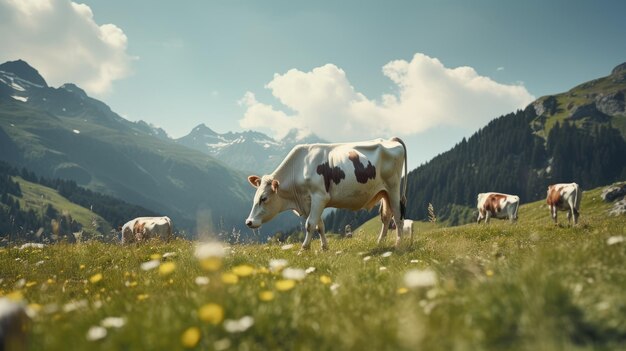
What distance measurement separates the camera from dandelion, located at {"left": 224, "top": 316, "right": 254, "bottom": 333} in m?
2.89

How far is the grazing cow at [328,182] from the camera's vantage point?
11.7 m

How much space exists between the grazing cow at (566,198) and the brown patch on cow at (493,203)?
7.37m

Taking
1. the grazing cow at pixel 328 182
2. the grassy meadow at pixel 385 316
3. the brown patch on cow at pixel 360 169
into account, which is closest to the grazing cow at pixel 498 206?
the grazing cow at pixel 328 182

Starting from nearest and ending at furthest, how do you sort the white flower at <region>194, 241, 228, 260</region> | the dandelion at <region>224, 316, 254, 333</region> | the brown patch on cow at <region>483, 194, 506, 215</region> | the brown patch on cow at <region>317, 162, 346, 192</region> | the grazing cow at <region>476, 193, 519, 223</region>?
the dandelion at <region>224, 316, 254, 333</region>
the white flower at <region>194, 241, 228, 260</region>
the brown patch on cow at <region>317, 162, 346, 192</region>
the grazing cow at <region>476, 193, 519, 223</region>
the brown patch on cow at <region>483, 194, 506, 215</region>

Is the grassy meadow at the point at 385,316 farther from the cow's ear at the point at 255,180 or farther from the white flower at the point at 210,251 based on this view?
the cow's ear at the point at 255,180

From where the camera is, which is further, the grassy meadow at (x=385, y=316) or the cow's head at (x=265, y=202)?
the cow's head at (x=265, y=202)

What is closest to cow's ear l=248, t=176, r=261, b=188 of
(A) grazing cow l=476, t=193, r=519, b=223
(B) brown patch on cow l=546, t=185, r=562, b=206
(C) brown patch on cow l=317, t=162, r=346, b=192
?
(C) brown patch on cow l=317, t=162, r=346, b=192

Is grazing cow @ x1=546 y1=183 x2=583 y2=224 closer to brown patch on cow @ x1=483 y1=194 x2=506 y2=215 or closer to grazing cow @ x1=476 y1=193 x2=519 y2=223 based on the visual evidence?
grazing cow @ x1=476 y1=193 x2=519 y2=223

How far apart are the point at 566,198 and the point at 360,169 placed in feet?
64.6

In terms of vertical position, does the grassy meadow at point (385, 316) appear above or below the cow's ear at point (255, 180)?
below

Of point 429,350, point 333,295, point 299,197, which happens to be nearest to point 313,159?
point 299,197

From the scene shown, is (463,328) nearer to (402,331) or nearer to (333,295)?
(402,331)

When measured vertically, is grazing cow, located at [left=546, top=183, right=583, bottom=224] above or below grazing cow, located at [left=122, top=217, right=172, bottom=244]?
above

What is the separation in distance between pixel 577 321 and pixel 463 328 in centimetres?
86
